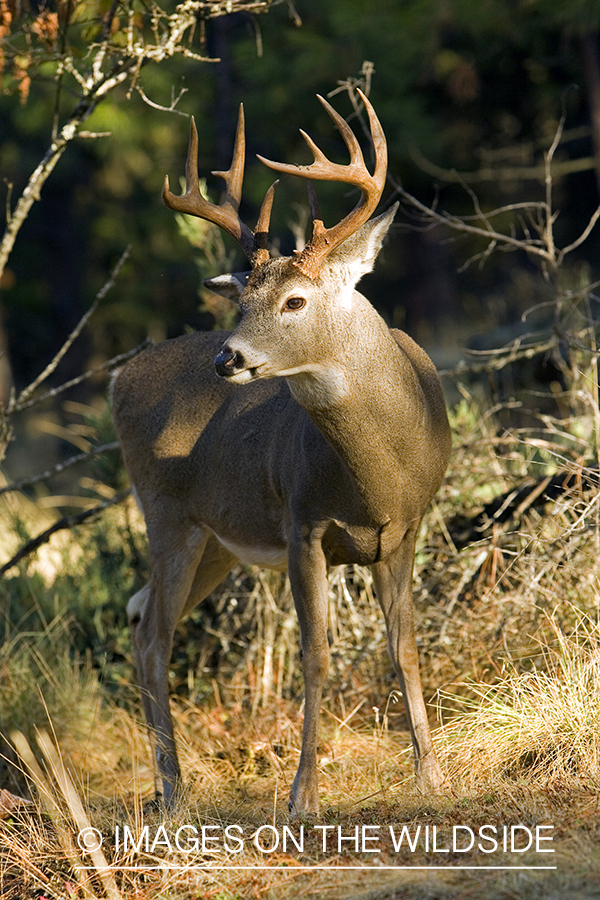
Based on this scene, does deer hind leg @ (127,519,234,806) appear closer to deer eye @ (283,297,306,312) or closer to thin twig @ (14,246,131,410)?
thin twig @ (14,246,131,410)

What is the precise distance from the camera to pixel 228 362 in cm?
407

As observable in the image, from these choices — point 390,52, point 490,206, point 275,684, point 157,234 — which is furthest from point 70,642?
point 157,234

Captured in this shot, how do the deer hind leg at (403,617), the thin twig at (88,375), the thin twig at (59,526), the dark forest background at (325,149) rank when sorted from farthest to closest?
the dark forest background at (325,149) → the thin twig at (59,526) → the thin twig at (88,375) → the deer hind leg at (403,617)

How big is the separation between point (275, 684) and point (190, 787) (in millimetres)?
1281

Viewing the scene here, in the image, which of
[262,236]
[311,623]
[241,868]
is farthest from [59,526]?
[241,868]

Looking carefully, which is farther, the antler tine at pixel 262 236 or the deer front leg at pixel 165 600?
the deer front leg at pixel 165 600

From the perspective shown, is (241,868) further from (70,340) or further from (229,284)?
(70,340)

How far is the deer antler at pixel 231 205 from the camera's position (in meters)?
4.48

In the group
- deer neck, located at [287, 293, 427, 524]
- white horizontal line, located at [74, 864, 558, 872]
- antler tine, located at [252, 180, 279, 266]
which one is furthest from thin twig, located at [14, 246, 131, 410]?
white horizontal line, located at [74, 864, 558, 872]

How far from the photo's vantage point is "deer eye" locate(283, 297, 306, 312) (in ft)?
13.9

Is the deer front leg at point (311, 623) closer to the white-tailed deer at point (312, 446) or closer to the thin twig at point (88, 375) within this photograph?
the white-tailed deer at point (312, 446)

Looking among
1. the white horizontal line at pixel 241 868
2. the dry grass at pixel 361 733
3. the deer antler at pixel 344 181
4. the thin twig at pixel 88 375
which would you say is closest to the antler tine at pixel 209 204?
the deer antler at pixel 344 181

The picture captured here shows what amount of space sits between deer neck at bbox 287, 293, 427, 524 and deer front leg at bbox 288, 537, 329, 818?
0.37 meters

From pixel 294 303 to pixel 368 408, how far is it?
1.71ft
